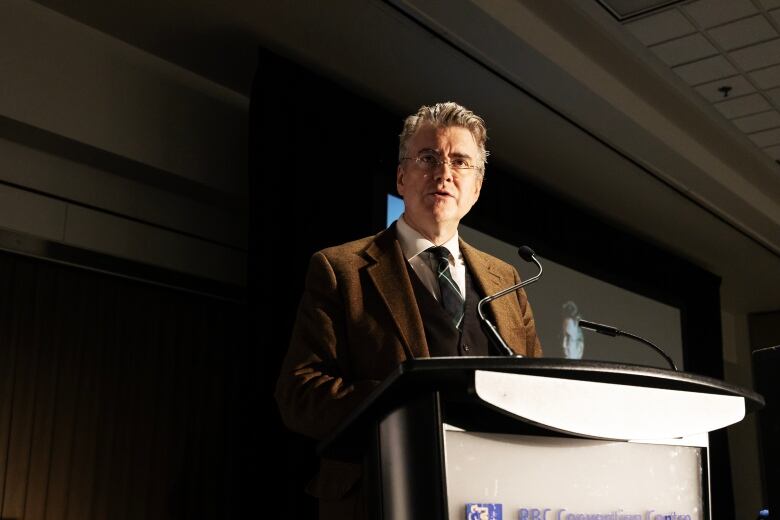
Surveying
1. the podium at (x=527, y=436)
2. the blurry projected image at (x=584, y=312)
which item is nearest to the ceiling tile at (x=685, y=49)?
the blurry projected image at (x=584, y=312)

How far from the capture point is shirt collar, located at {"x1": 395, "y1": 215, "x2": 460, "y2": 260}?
1587mm

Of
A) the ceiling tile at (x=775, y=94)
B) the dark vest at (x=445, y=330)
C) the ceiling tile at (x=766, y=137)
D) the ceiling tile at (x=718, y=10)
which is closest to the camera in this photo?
the dark vest at (x=445, y=330)

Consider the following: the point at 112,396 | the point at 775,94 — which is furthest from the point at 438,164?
the point at 775,94

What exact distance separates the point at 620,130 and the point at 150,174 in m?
2.86

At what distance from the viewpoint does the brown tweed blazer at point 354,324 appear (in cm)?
132

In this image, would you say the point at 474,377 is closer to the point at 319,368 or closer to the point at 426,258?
the point at 319,368

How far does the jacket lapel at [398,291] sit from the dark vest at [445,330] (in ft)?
0.14

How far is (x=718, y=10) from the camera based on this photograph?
461cm

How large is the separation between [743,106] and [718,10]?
4.15ft

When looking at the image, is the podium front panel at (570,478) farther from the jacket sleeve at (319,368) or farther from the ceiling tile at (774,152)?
the ceiling tile at (774,152)

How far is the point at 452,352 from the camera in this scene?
4.79ft

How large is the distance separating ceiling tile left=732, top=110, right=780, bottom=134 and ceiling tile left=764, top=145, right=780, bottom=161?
39cm

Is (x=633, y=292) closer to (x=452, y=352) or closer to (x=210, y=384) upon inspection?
(x=210, y=384)

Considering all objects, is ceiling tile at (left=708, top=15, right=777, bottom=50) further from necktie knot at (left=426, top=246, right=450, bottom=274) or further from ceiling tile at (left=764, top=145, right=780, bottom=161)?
necktie knot at (left=426, top=246, right=450, bottom=274)
